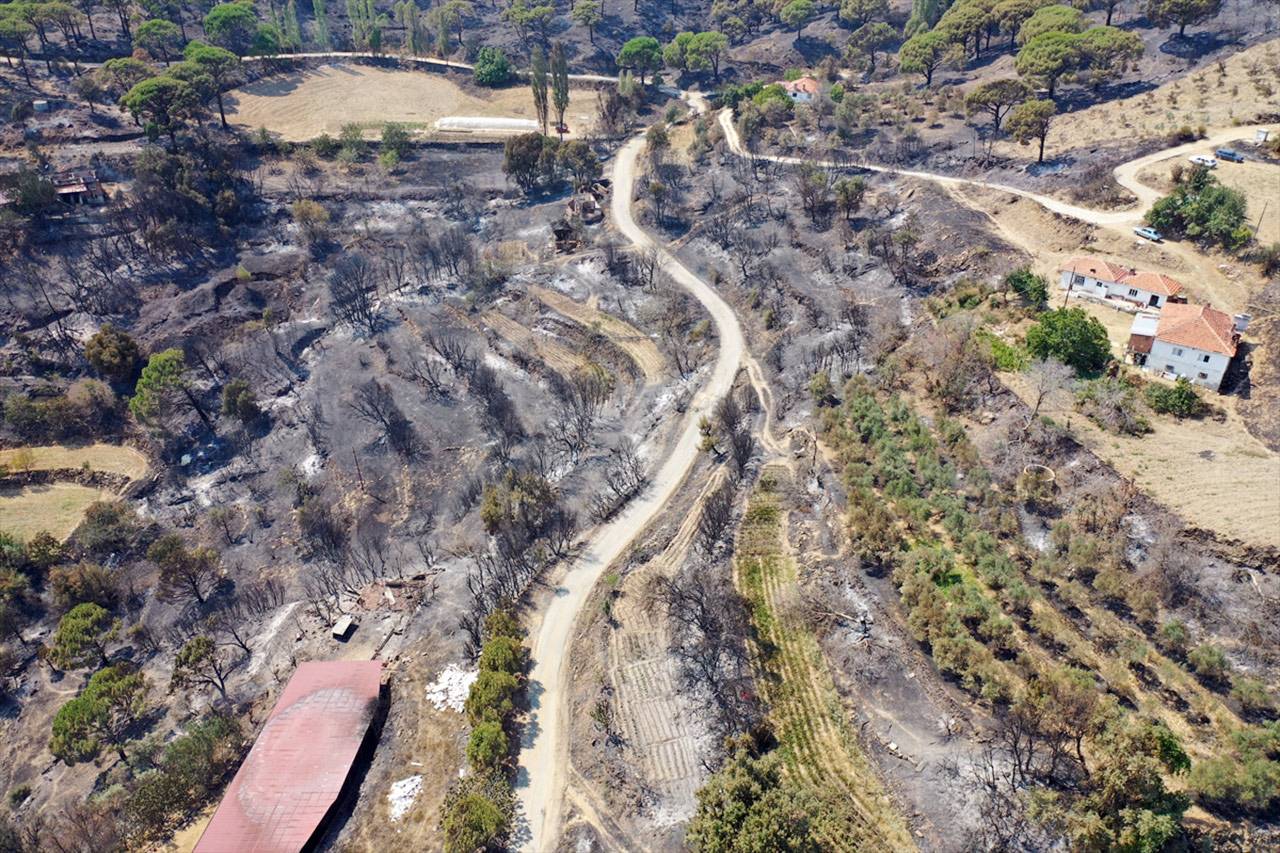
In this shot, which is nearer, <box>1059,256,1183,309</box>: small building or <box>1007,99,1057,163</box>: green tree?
<box>1059,256,1183,309</box>: small building

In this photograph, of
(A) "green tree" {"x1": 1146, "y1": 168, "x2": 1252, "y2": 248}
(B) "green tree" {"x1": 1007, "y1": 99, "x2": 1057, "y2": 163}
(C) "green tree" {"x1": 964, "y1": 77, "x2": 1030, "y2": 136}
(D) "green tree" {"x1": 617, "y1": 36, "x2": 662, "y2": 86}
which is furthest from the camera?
(D) "green tree" {"x1": 617, "y1": 36, "x2": 662, "y2": 86}

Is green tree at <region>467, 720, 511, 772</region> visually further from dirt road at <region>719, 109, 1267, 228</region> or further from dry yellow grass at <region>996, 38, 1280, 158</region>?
dry yellow grass at <region>996, 38, 1280, 158</region>

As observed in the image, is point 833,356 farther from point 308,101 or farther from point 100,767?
point 308,101

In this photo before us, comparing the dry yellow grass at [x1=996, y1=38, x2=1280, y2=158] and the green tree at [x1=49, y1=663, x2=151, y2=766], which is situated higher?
the dry yellow grass at [x1=996, y1=38, x2=1280, y2=158]

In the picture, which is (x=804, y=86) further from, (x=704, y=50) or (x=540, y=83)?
(x=540, y=83)

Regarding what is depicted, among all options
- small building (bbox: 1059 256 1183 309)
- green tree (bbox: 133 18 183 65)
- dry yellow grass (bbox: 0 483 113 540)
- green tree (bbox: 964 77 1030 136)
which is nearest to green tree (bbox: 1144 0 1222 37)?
green tree (bbox: 964 77 1030 136)

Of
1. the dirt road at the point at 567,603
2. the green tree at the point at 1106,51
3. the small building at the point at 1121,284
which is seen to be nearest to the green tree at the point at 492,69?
the dirt road at the point at 567,603

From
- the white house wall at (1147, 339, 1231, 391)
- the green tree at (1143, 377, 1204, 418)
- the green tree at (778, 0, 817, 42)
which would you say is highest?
the green tree at (778, 0, 817, 42)
